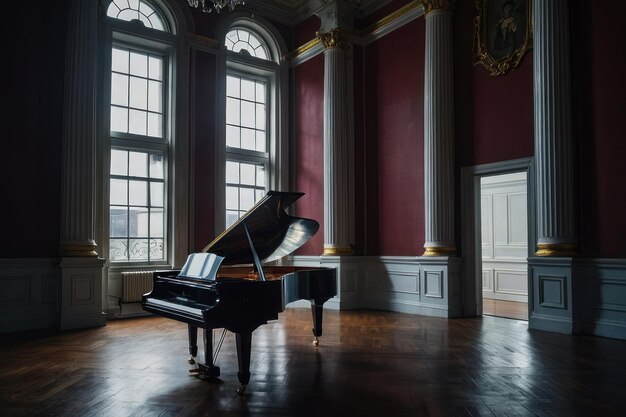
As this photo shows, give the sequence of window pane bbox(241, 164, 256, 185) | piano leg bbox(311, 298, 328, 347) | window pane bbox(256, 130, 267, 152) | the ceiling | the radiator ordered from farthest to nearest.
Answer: window pane bbox(256, 130, 267, 152), window pane bbox(241, 164, 256, 185), the ceiling, the radiator, piano leg bbox(311, 298, 328, 347)

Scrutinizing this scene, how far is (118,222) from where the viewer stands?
7359 millimetres

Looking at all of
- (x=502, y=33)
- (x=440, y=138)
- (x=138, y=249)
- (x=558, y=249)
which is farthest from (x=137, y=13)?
(x=558, y=249)

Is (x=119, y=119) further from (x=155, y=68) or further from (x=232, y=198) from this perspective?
(x=232, y=198)

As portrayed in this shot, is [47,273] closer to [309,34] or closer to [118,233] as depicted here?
[118,233]

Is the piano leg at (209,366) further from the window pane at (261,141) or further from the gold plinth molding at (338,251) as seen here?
the window pane at (261,141)

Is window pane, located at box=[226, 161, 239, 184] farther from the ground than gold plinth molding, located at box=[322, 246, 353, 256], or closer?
farther from the ground

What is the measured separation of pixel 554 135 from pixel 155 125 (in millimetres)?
5636

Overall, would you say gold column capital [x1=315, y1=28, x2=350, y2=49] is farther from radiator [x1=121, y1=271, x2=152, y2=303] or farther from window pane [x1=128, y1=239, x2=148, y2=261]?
radiator [x1=121, y1=271, x2=152, y2=303]

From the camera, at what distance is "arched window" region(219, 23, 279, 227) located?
341 inches

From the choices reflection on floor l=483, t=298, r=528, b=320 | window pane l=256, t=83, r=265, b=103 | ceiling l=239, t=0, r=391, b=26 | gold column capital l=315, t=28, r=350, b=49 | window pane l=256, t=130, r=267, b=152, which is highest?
ceiling l=239, t=0, r=391, b=26

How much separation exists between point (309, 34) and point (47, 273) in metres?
5.80

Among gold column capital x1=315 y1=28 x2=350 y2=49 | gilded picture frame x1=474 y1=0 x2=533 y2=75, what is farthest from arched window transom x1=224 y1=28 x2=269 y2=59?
gilded picture frame x1=474 y1=0 x2=533 y2=75

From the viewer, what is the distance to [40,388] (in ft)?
11.7

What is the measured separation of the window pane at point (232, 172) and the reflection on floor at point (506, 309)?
14.9 feet
